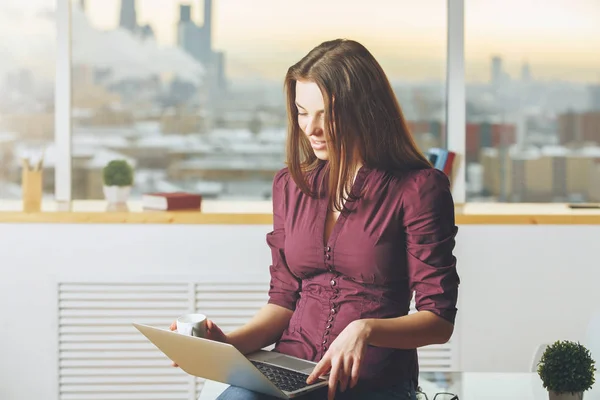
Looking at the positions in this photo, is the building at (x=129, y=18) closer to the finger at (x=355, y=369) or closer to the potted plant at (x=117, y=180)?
the potted plant at (x=117, y=180)

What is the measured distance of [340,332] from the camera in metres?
1.96

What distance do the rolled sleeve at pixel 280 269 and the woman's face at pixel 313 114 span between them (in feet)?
0.72

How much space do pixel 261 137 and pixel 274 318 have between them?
5.31 feet

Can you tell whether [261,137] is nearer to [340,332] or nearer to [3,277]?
[3,277]

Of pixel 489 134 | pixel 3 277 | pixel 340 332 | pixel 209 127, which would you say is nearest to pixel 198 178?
pixel 209 127

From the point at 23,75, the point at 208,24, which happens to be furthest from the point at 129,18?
the point at 23,75

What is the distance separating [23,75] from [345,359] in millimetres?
2402

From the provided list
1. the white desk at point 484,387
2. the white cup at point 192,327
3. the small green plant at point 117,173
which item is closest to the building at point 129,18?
the small green plant at point 117,173

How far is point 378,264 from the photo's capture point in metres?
1.96

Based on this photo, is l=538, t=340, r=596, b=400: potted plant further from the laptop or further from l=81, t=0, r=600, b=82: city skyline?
l=81, t=0, r=600, b=82: city skyline

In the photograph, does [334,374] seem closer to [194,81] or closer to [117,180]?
[117,180]

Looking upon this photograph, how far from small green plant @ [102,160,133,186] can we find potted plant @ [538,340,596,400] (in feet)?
6.33

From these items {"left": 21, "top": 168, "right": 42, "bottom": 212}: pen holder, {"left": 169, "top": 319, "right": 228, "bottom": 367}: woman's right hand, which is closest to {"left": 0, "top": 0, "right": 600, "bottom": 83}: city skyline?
{"left": 21, "top": 168, "right": 42, "bottom": 212}: pen holder

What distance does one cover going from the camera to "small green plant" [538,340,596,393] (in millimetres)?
2154
